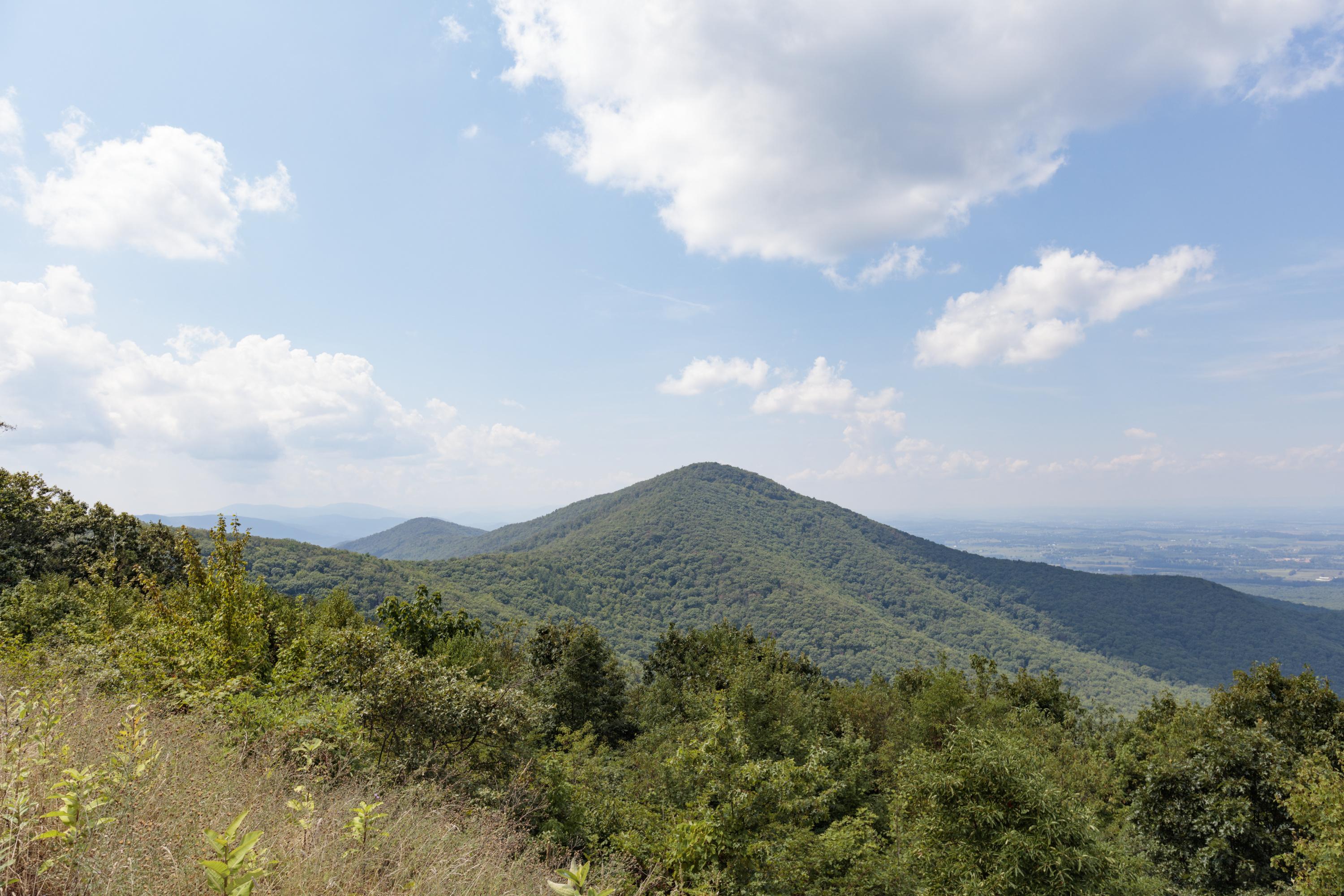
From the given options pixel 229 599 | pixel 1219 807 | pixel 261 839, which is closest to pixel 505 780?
pixel 229 599

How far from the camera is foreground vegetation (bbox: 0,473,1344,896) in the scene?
3787 mm

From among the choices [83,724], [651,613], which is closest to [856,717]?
[83,724]

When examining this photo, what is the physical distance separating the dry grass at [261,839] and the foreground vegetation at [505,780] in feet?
0.10

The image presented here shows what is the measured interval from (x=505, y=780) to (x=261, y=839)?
27.9 ft

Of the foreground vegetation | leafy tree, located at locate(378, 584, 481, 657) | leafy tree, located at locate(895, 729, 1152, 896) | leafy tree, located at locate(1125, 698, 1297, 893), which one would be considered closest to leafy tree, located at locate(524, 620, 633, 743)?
the foreground vegetation

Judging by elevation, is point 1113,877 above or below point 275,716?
below

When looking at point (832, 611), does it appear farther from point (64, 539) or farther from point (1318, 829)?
point (64, 539)

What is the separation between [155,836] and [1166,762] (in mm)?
28113

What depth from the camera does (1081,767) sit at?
23.0 meters

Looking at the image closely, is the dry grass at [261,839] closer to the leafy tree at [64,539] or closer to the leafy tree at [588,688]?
the leafy tree at [588,688]

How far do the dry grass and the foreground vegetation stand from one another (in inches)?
1.2

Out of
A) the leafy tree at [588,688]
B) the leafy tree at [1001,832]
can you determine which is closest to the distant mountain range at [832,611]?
the leafy tree at [588,688]

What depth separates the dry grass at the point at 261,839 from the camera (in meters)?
3.24

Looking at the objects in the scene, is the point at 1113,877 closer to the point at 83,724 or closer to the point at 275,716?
the point at 275,716
